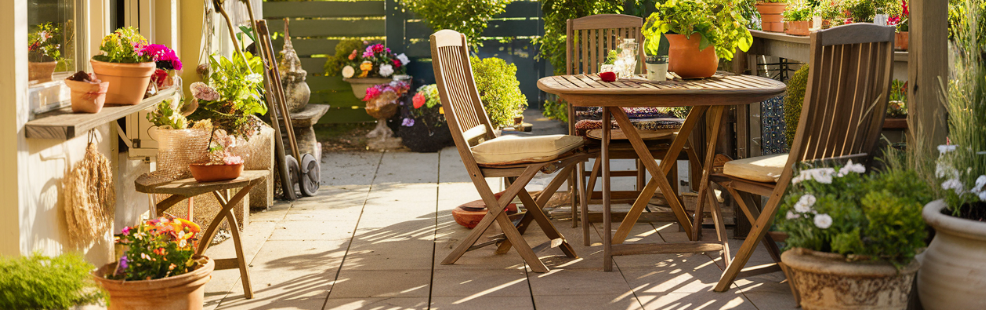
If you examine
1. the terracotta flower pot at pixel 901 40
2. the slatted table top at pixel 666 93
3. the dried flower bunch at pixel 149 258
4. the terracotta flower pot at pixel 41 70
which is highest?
the terracotta flower pot at pixel 901 40

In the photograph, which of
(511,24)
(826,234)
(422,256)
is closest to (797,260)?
(826,234)

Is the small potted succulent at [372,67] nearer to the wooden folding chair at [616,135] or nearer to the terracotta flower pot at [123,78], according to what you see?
the wooden folding chair at [616,135]

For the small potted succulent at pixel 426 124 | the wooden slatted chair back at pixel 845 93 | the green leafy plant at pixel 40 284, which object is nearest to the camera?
the green leafy plant at pixel 40 284

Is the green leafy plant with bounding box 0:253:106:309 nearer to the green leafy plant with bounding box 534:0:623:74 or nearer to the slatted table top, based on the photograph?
the slatted table top

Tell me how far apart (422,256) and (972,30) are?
238 cm

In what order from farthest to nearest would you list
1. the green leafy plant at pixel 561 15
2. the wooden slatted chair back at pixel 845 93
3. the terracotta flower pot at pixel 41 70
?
the green leafy plant at pixel 561 15 < the wooden slatted chair back at pixel 845 93 < the terracotta flower pot at pixel 41 70

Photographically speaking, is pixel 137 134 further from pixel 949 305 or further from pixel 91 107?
pixel 949 305

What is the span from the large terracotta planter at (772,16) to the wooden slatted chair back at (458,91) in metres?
1.85

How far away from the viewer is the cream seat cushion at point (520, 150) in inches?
145

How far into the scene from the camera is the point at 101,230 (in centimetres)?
316

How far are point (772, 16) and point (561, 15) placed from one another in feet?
8.90

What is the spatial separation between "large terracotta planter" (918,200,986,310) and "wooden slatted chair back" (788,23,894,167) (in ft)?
1.63

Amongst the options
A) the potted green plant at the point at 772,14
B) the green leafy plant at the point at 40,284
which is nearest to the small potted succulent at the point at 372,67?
the potted green plant at the point at 772,14

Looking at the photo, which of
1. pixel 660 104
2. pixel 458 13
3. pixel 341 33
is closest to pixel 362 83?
pixel 341 33
